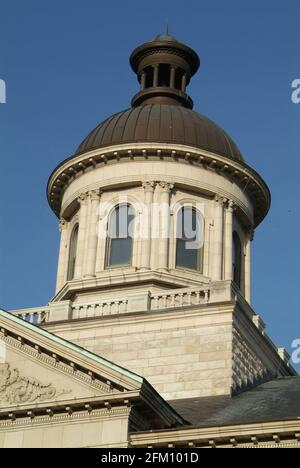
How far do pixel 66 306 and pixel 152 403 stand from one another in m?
10.2

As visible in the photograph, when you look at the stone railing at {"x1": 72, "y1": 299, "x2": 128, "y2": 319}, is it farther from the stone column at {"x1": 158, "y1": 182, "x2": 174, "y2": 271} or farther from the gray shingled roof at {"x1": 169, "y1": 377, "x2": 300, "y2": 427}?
the gray shingled roof at {"x1": 169, "y1": 377, "x2": 300, "y2": 427}

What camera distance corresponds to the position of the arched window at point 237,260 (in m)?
46.9

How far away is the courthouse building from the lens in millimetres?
32719

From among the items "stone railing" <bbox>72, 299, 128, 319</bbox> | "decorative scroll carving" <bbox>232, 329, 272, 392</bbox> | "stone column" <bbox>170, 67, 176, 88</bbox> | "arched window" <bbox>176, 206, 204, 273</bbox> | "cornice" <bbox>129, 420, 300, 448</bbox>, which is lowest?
"cornice" <bbox>129, 420, 300, 448</bbox>

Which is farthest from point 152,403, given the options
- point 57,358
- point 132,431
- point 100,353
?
point 100,353

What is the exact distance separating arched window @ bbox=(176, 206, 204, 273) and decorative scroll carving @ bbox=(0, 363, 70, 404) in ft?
37.5

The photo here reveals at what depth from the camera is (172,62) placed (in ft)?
166

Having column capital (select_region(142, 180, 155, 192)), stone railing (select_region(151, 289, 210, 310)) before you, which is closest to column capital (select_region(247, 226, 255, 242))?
column capital (select_region(142, 180, 155, 192))

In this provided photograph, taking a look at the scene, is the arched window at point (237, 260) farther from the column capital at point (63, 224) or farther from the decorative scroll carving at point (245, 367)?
the column capital at point (63, 224)

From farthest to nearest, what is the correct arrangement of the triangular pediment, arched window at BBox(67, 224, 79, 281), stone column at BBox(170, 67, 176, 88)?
stone column at BBox(170, 67, 176, 88)
arched window at BBox(67, 224, 79, 281)
the triangular pediment

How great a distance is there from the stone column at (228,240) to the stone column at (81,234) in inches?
201

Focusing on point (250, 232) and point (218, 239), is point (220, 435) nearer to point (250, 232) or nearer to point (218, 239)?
point (218, 239)
